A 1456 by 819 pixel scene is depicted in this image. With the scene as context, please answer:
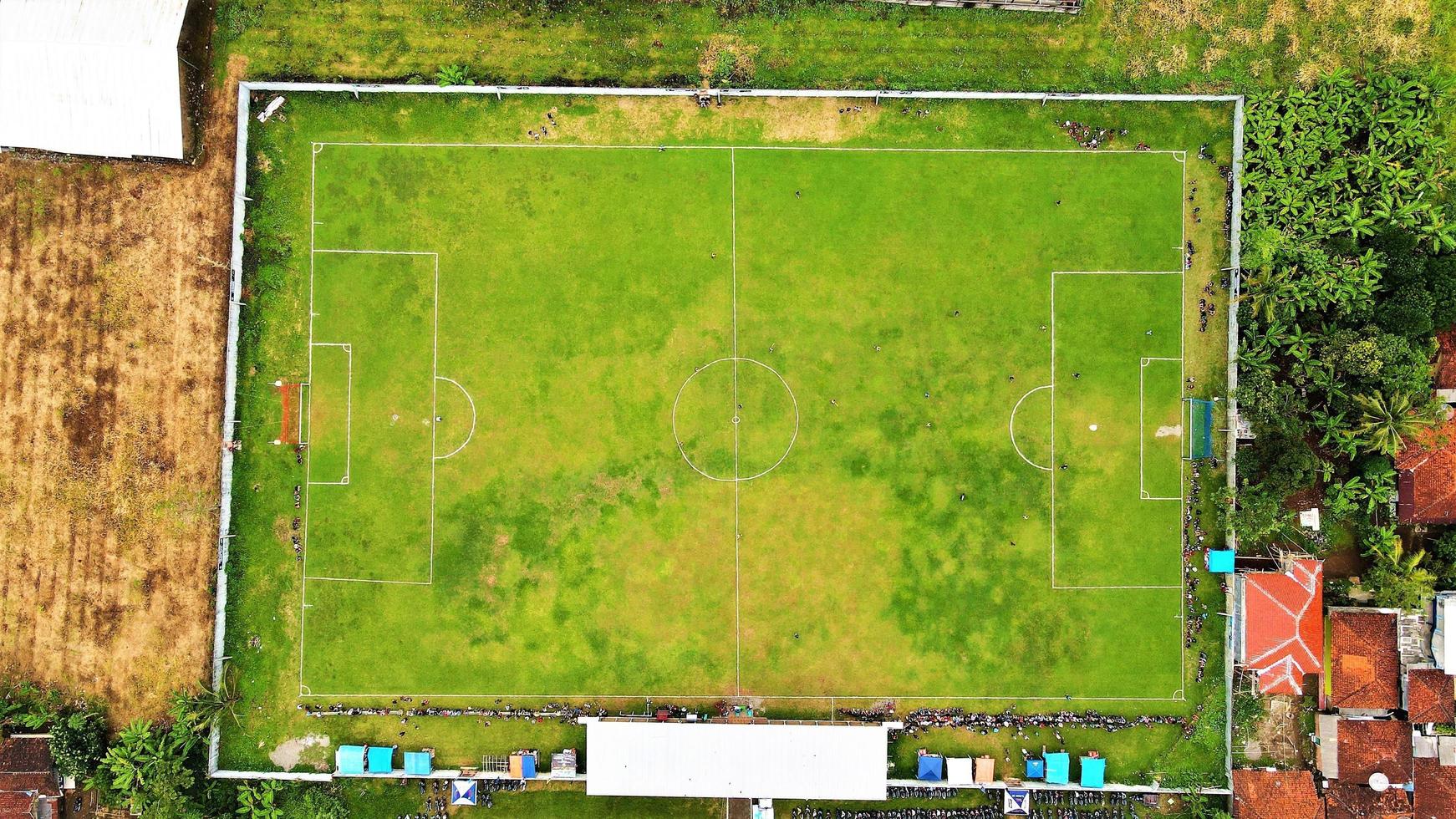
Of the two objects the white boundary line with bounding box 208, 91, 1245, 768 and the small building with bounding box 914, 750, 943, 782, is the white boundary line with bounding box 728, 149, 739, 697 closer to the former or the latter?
the white boundary line with bounding box 208, 91, 1245, 768

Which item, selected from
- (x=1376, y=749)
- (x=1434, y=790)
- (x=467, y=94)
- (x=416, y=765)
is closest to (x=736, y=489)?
(x=416, y=765)

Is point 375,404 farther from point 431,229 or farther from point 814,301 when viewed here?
point 814,301

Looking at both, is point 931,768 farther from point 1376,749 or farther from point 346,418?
point 346,418

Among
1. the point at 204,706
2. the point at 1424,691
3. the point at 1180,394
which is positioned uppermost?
the point at 1180,394

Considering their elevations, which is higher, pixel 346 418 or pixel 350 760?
pixel 346 418

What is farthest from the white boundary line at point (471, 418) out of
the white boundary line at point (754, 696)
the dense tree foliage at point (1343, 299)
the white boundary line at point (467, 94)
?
the dense tree foliage at point (1343, 299)
